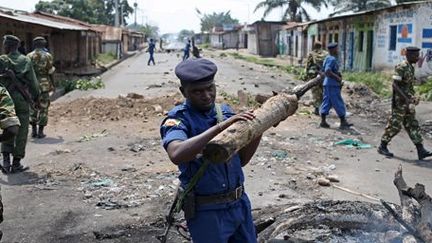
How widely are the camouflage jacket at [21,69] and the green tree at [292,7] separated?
143 feet

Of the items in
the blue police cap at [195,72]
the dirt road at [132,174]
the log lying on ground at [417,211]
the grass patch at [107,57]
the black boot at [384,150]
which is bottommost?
the dirt road at [132,174]

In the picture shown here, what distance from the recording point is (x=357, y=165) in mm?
7074

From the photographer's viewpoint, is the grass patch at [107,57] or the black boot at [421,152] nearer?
the black boot at [421,152]

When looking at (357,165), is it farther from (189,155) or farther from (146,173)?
(189,155)

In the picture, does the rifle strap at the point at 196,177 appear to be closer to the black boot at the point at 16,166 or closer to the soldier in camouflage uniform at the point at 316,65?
the black boot at the point at 16,166

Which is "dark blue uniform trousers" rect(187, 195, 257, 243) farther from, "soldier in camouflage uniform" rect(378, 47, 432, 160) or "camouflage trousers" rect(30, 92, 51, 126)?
"camouflage trousers" rect(30, 92, 51, 126)

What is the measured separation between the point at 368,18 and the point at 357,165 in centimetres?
1560

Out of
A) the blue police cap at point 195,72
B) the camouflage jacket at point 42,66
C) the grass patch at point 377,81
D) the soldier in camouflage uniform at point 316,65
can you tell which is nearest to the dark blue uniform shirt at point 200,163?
the blue police cap at point 195,72

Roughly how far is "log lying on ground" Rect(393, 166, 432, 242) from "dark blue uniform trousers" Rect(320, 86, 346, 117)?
5847mm

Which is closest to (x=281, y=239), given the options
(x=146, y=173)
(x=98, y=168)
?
(x=146, y=173)

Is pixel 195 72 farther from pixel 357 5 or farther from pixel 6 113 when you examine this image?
pixel 357 5

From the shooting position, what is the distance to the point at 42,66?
9.04 meters

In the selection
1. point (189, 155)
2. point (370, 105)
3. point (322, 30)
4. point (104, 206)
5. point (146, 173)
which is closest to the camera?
point (189, 155)

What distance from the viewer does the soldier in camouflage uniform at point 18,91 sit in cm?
667
